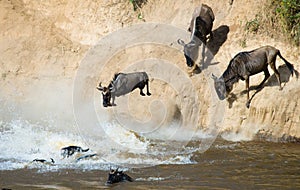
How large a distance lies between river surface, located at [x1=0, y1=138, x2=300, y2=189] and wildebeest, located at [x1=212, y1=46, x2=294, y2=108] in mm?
1994

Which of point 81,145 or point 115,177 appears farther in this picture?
point 81,145

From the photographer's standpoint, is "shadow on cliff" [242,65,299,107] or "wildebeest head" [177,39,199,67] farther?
"wildebeest head" [177,39,199,67]

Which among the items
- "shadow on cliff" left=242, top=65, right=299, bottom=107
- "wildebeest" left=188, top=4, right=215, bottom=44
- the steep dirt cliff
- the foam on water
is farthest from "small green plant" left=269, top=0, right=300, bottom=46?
the foam on water

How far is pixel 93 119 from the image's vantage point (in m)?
12.7

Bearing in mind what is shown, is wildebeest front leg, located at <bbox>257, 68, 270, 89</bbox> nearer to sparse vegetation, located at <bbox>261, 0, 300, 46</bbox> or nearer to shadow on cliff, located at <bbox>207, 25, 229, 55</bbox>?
sparse vegetation, located at <bbox>261, 0, 300, 46</bbox>

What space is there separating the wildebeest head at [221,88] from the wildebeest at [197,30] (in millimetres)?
1097

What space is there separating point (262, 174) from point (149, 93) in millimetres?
4637

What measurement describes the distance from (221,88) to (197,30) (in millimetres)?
1805

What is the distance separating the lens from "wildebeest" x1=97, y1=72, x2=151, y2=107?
12109mm

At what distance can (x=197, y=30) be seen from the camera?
12.9m

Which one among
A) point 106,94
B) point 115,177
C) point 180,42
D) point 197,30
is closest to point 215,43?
point 197,30

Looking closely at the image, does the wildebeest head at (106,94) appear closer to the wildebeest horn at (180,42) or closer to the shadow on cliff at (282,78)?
the wildebeest horn at (180,42)

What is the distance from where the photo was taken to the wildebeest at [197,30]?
1275 centimetres

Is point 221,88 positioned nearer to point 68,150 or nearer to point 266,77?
point 266,77
